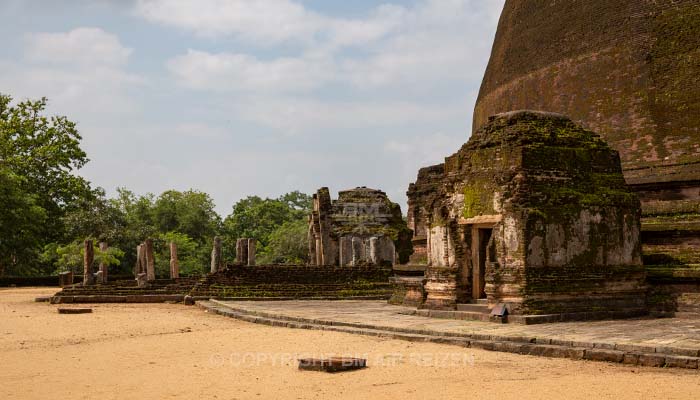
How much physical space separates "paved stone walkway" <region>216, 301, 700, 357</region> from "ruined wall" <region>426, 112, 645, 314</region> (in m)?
0.66

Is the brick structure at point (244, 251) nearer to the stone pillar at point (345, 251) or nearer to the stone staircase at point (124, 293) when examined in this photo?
the stone staircase at point (124, 293)

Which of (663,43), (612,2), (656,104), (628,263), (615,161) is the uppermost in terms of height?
(612,2)

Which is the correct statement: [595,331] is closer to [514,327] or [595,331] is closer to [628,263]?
[514,327]

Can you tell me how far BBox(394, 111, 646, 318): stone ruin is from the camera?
1068 centimetres

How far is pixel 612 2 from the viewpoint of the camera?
15.1m

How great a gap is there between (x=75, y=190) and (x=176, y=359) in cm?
2579

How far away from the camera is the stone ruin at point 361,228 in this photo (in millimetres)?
21781

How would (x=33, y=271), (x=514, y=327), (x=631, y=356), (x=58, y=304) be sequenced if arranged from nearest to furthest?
1. (x=631, y=356)
2. (x=514, y=327)
3. (x=58, y=304)
4. (x=33, y=271)

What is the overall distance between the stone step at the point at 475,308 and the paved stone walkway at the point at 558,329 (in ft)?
1.87

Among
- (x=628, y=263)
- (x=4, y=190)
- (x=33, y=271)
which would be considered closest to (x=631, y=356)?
(x=628, y=263)

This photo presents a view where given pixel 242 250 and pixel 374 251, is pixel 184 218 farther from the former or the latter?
pixel 374 251

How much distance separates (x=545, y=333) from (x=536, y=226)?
2324mm

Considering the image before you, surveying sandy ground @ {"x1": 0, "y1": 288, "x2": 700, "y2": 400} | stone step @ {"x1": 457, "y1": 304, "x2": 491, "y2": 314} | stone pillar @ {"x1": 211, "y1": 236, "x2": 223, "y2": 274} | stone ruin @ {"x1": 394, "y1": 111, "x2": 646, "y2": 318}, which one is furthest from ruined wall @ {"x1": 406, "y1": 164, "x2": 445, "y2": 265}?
sandy ground @ {"x1": 0, "y1": 288, "x2": 700, "y2": 400}

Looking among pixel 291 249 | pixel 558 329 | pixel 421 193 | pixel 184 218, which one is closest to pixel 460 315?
pixel 558 329
